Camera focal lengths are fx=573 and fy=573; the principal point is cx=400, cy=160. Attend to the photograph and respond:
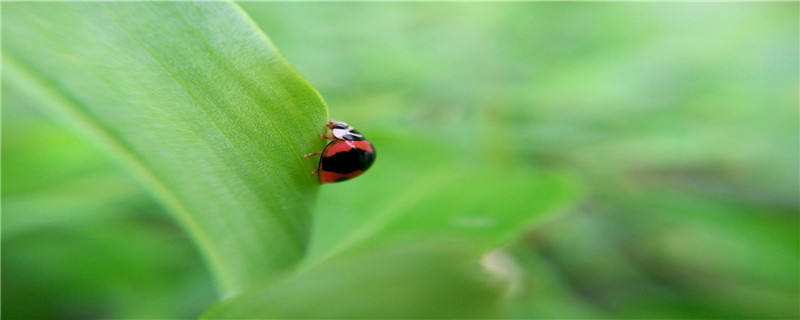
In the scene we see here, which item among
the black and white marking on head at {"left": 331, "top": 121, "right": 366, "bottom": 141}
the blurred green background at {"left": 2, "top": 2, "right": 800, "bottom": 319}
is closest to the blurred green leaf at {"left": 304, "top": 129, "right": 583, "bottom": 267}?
the blurred green background at {"left": 2, "top": 2, "right": 800, "bottom": 319}

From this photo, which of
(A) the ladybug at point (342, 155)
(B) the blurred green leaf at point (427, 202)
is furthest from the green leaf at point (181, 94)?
(B) the blurred green leaf at point (427, 202)

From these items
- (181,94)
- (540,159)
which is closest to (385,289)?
(181,94)

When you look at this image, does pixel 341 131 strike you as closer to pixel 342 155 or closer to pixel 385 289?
pixel 342 155

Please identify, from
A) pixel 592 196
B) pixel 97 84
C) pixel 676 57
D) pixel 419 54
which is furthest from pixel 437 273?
pixel 676 57

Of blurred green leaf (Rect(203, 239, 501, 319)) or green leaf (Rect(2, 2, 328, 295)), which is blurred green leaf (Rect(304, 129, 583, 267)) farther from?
green leaf (Rect(2, 2, 328, 295))

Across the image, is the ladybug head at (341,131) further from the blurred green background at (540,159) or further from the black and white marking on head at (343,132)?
the blurred green background at (540,159)

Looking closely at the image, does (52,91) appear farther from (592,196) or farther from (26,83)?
(592,196)
